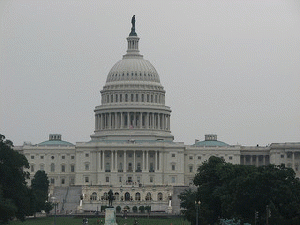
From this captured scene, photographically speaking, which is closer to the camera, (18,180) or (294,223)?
(294,223)

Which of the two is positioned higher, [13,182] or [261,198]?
[13,182]

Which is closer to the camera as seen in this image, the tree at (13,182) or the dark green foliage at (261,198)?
the dark green foliage at (261,198)

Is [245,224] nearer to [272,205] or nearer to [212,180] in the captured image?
[272,205]

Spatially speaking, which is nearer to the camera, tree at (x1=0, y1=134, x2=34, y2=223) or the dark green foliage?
the dark green foliage

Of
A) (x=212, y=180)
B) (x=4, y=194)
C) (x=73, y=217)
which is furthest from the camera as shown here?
(x=73, y=217)

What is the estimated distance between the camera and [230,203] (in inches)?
5428

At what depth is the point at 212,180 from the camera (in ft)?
531

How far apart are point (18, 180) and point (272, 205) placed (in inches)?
1471

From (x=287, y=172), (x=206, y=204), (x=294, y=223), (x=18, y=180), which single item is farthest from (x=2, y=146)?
(x=294, y=223)

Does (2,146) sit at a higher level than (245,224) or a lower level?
higher

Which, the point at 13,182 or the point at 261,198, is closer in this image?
the point at 261,198

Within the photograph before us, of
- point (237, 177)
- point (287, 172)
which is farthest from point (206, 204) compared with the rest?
point (287, 172)

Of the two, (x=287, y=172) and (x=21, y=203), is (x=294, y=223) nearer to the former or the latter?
(x=287, y=172)

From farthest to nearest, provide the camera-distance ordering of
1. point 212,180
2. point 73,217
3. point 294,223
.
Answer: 1. point 73,217
2. point 212,180
3. point 294,223
